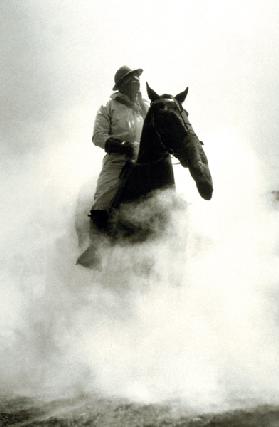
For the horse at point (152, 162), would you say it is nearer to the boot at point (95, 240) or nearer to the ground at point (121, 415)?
the boot at point (95, 240)

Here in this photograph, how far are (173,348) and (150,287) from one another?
82 centimetres

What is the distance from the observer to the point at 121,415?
4582 mm

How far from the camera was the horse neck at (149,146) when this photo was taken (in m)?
6.62

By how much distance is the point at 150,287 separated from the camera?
6691 mm

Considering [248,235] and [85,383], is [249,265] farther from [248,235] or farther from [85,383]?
[85,383]

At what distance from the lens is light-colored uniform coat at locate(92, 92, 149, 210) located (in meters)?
7.43

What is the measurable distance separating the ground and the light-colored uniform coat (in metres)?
3.04

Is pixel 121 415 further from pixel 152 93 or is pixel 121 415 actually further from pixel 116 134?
pixel 116 134

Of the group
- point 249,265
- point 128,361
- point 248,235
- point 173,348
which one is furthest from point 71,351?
point 248,235

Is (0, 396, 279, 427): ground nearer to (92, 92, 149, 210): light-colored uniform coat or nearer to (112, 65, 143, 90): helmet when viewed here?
(92, 92, 149, 210): light-colored uniform coat

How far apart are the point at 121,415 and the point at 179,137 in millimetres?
3010

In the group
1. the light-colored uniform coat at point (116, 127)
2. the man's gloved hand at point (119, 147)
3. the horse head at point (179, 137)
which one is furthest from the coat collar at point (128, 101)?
the horse head at point (179, 137)

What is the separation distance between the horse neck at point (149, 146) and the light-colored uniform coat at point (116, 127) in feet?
1.61

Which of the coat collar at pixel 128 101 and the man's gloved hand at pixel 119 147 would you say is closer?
the man's gloved hand at pixel 119 147
